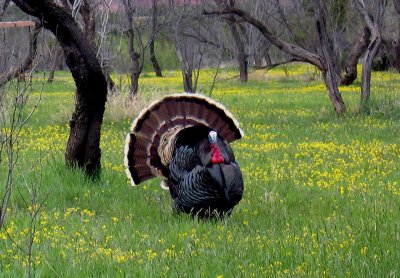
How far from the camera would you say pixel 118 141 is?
1440cm

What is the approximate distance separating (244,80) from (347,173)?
1069 inches

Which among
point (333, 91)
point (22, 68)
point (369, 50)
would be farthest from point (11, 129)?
point (369, 50)

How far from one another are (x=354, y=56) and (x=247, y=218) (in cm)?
2382

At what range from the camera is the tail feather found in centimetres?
838

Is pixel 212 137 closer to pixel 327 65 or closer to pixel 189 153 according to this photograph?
pixel 189 153

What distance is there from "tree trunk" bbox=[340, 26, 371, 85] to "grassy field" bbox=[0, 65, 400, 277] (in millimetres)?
15416

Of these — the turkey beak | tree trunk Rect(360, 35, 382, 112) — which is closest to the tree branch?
tree trunk Rect(360, 35, 382, 112)

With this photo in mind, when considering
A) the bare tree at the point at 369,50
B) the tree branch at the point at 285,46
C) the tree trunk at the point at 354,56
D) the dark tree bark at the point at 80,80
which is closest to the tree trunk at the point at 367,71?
the bare tree at the point at 369,50

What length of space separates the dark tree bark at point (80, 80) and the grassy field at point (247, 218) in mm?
312

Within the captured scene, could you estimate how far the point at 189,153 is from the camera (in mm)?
7660

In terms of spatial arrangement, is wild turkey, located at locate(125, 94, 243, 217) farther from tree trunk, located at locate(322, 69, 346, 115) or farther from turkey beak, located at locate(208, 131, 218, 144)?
tree trunk, located at locate(322, 69, 346, 115)

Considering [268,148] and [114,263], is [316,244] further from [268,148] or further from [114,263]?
[268,148]

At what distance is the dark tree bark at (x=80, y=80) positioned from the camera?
29.6 feet

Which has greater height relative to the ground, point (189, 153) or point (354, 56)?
point (354, 56)
